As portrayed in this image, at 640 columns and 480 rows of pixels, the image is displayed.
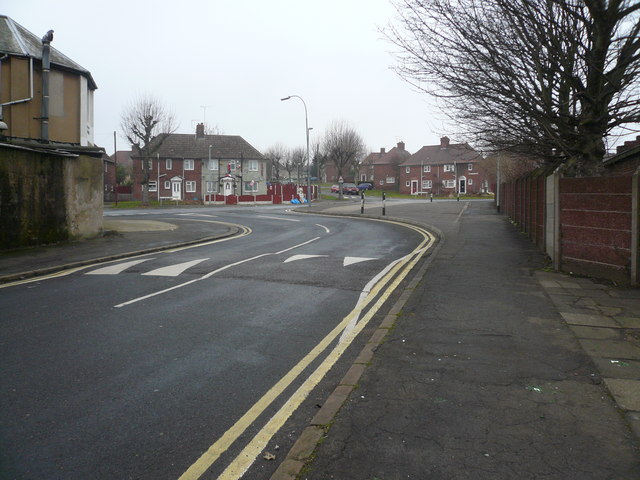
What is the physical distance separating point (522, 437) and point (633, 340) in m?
3.13

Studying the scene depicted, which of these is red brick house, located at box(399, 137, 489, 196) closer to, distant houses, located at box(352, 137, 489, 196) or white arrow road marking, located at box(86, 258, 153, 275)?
distant houses, located at box(352, 137, 489, 196)

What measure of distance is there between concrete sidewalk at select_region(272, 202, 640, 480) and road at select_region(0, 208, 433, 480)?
445 millimetres

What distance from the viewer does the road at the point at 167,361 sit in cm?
354

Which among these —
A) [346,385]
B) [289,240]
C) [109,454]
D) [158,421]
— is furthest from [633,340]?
[289,240]

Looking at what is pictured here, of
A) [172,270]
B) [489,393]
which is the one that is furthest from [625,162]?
[489,393]

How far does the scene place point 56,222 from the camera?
50.4ft

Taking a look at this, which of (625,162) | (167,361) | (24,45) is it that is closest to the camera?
(167,361)

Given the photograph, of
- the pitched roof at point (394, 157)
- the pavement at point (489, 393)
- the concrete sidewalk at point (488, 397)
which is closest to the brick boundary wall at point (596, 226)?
the pavement at point (489, 393)

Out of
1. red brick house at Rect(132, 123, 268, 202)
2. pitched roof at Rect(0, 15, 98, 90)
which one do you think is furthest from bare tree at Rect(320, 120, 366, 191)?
pitched roof at Rect(0, 15, 98, 90)

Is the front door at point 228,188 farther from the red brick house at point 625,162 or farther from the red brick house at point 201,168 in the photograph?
the red brick house at point 625,162

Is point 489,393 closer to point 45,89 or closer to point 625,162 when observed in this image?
point 625,162

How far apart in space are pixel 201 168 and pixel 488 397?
238 feet

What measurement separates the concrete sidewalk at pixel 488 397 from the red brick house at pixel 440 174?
76061mm

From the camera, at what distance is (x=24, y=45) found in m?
20.3
